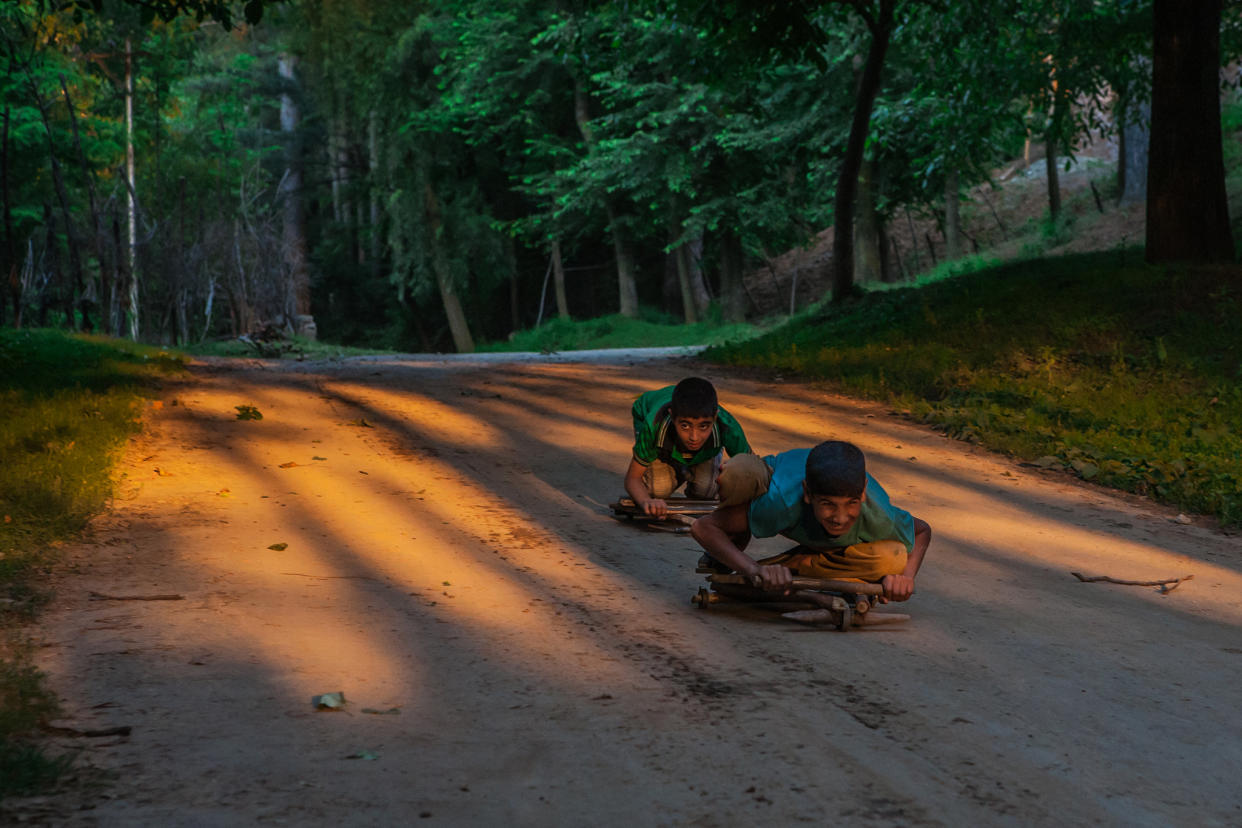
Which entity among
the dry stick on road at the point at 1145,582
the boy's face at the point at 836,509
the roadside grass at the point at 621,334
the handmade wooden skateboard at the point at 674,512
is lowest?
the dry stick on road at the point at 1145,582

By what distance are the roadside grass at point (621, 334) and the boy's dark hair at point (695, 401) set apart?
78.3ft

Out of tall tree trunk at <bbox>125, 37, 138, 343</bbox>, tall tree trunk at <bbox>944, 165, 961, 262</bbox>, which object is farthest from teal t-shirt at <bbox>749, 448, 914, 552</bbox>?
tall tree trunk at <bbox>944, 165, 961, 262</bbox>

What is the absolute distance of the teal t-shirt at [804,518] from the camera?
5480 mm

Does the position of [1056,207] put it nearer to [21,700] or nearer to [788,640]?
[788,640]

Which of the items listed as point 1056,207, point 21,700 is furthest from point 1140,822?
point 1056,207

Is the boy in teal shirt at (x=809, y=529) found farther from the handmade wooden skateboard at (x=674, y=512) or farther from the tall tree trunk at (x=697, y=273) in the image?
the tall tree trunk at (x=697, y=273)

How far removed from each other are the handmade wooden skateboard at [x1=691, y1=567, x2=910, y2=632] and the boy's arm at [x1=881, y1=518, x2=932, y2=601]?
0.21ft

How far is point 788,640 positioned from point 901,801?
1.83 m

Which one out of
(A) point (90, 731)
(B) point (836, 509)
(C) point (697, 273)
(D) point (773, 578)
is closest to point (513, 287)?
(C) point (697, 273)

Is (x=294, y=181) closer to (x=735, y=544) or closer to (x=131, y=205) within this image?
(x=131, y=205)

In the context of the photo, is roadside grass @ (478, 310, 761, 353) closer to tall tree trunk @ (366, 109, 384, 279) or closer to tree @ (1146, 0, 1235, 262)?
tall tree trunk @ (366, 109, 384, 279)

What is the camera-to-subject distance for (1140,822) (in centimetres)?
363

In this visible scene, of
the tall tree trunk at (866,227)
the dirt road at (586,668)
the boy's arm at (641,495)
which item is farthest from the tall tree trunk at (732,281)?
the boy's arm at (641,495)

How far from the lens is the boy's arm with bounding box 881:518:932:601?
549 centimetres
